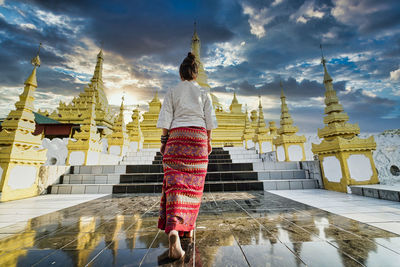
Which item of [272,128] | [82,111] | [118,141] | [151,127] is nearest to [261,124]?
[272,128]

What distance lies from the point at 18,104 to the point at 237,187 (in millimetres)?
5435

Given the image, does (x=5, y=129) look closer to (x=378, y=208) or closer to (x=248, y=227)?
(x=248, y=227)

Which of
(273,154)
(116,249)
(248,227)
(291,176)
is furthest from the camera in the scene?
(273,154)

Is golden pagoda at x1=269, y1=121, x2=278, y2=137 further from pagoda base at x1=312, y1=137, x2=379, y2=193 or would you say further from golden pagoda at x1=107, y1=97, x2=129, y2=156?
golden pagoda at x1=107, y1=97, x2=129, y2=156

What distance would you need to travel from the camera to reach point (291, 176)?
506 cm

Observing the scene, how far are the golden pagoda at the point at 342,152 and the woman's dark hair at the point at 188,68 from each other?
3.87 m

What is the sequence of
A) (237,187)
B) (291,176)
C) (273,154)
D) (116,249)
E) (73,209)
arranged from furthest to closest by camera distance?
(273,154), (291,176), (237,187), (73,209), (116,249)

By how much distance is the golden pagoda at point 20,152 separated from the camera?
3607mm

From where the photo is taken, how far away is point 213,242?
5.07ft

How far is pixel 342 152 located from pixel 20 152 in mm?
6851

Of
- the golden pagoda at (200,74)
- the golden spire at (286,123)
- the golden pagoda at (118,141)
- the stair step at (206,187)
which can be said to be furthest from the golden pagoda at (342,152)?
the golden pagoda at (200,74)

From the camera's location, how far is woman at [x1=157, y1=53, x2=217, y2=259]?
150 centimetres

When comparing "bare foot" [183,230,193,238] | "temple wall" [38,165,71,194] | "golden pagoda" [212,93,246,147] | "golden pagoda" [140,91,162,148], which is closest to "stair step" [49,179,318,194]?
"temple wall" [38,165,71,194]

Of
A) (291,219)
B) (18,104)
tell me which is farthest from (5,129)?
(291,219)
